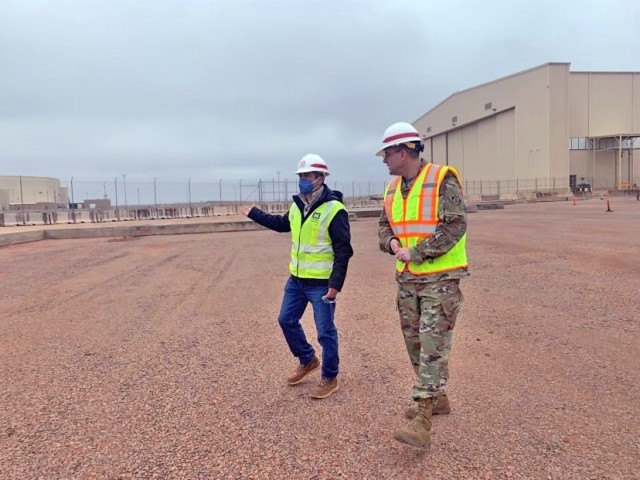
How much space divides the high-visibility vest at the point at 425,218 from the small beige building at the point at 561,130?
52.9m

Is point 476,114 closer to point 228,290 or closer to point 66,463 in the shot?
point 228,290

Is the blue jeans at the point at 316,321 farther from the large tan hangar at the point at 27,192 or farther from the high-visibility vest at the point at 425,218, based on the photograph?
the large tan hangar at the point at 27,192

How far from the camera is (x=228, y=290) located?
8047 millimetres

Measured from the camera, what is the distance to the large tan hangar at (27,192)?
37.0m

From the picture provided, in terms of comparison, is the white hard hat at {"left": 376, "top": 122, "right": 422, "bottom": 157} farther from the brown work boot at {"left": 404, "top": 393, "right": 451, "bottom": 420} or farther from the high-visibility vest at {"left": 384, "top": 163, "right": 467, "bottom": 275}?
the brown work boot at {"left": 404, "top": 393, "right": 451, "bottom": 420}

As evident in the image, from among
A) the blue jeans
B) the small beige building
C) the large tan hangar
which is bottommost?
the blue jeans

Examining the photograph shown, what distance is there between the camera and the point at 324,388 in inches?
145

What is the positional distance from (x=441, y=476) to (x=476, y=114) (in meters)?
64.2

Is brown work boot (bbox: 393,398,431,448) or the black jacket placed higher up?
the black jacket

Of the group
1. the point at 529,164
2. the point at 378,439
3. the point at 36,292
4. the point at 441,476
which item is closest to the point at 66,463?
the point at 378,439

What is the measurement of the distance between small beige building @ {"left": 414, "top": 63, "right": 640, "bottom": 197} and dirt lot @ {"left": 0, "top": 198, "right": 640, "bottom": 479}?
4873cm

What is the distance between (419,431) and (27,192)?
49089 millimetres

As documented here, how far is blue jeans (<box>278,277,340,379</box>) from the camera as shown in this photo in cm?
363

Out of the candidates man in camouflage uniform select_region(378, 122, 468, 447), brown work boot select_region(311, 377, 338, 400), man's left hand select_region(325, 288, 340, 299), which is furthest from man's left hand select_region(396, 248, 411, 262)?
brown work boot select_region(311, 377, 338, 400)
